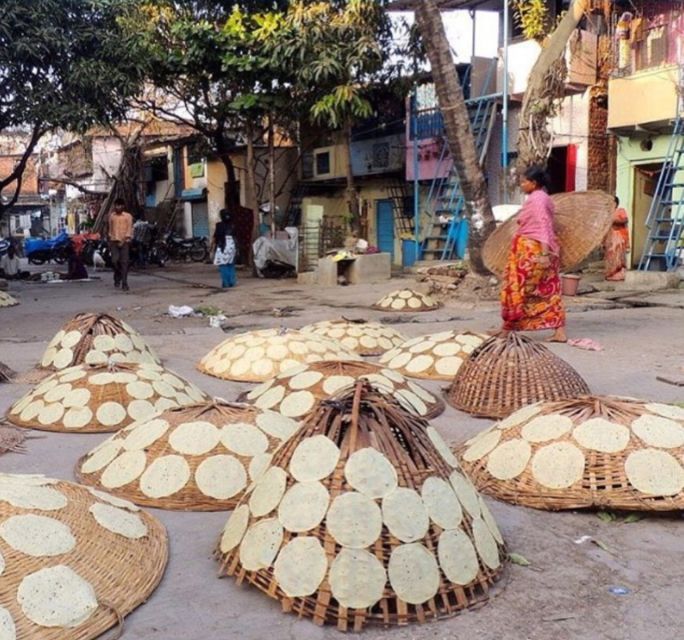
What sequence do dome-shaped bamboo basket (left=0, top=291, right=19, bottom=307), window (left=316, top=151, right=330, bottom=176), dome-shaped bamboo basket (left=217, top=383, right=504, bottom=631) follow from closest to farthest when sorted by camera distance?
dome-shaped bamboo basket (left=217, top=383, right=504, bottom=631) → dome-shaped bamboo basket (left=0, top=291, right=19, bottom=307) → window (left=316, top=151, right=330, bottom=176)

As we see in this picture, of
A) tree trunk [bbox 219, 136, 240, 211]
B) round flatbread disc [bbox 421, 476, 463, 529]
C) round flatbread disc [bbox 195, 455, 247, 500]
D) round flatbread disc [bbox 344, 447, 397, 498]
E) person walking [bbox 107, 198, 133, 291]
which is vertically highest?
tree trunk [bbox 219, 136, 240, 211]

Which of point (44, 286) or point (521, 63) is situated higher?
point (521, 63)

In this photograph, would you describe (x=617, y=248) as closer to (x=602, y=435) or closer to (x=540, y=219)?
(x=540, y=219)

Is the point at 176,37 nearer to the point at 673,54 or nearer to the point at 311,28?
the point at 311,28

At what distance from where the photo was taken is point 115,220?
1387 centimetres

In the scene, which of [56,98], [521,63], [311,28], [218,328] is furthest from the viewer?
[521,63]

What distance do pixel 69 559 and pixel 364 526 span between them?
0.94m

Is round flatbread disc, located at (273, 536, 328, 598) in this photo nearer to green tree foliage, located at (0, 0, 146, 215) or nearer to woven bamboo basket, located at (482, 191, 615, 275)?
woven bamboo basket, located at (482, 191, 615, 275)

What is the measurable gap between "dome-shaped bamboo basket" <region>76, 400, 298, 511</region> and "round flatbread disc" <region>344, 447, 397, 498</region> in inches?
35.2

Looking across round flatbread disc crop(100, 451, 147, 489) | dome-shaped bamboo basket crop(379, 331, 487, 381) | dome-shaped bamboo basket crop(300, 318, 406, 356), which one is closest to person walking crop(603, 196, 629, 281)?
dome-shaped bamboo basket crop(300, 318, 406, 356)

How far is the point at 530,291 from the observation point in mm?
6879

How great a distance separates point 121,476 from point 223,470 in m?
0.46

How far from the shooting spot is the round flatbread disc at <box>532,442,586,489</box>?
329 cm

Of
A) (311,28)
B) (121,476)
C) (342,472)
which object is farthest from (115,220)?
(342,472)
